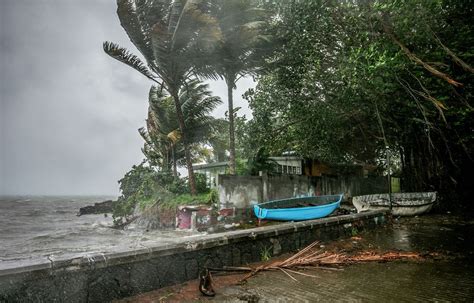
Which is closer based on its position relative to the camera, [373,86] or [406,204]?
[373,86]

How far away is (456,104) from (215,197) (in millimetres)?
9482

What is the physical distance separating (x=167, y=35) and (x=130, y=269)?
10.7m

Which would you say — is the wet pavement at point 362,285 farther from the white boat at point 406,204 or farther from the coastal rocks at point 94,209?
the coastal rocks at point 94,209

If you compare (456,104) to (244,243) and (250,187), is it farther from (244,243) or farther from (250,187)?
(244,243)

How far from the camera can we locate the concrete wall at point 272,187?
11.7 m

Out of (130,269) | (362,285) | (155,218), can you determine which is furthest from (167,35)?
(362,285)

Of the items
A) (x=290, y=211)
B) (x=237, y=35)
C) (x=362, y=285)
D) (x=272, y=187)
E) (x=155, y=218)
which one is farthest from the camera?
(x=155, y=218)

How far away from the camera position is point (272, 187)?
1275cm

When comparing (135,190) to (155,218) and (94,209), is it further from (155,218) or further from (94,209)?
(94,209)

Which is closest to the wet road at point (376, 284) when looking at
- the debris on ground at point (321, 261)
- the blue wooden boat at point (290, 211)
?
the debris on ground at point (321, 261)

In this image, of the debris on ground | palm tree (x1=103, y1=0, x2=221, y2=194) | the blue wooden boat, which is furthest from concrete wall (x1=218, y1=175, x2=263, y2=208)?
the debris on ground

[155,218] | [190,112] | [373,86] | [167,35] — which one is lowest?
[155,218]

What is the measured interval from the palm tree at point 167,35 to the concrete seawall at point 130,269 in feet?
30.7

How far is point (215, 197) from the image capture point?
43.7 ft
